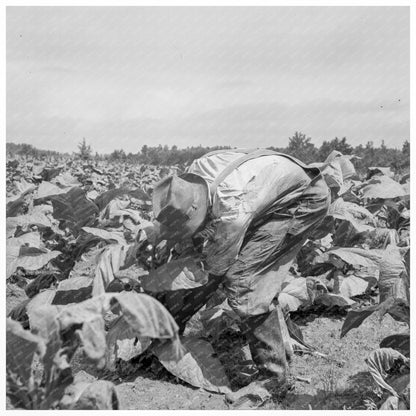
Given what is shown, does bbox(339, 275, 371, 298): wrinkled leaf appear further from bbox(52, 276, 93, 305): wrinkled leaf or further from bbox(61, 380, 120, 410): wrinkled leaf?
bbox(61, 380, 120, 410): wrinkled leaf

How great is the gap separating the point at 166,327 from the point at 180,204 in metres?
0.94

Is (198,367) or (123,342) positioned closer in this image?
(198,367)

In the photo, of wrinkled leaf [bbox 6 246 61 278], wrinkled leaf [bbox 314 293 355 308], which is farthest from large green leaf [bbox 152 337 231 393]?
wrinkled leaf [bbox 314 293 355 308]

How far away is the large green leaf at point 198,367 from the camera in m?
2.78

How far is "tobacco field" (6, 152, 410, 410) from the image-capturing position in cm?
170

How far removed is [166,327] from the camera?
1572mm

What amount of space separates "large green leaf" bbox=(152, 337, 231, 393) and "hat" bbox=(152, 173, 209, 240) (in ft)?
2.12

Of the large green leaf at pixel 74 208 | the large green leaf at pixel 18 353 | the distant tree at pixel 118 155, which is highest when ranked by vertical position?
the distant tree at pixel 118 155

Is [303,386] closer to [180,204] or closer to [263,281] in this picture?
[263,281]

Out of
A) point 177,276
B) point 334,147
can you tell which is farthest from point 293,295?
point 334,147

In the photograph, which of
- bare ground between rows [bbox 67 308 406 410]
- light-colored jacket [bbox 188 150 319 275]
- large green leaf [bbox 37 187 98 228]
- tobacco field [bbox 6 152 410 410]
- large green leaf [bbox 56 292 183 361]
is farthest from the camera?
large green leaf [bbox 37 187 98 228]

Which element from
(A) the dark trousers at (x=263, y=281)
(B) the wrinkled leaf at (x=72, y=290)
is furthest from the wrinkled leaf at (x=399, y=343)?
(B) the wrinkled leaf at (x=72, y=290)

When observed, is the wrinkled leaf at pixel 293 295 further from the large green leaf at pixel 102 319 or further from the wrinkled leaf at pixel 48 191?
the large green leaf at pixel 102 319

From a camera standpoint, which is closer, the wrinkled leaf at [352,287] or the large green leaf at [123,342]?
the large green leaf at [123,342]
